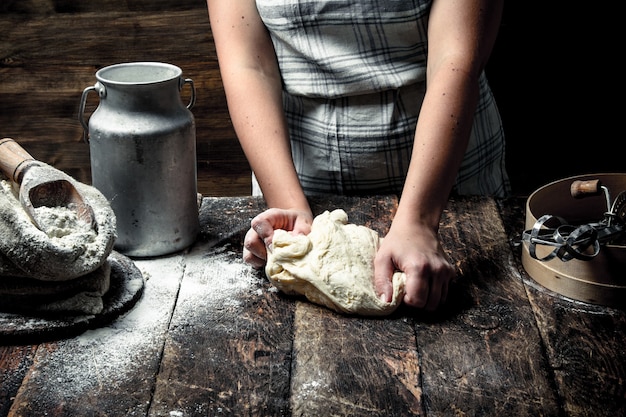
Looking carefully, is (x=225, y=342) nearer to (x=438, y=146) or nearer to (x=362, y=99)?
(x=438, y=146)

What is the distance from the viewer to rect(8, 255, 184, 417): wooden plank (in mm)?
903

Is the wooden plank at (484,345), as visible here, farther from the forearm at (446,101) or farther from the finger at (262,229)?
the finger at (262,229)

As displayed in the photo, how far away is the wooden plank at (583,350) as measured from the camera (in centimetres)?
91

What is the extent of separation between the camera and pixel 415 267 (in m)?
1.13

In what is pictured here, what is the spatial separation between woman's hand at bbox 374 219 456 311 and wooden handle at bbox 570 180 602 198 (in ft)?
0.87

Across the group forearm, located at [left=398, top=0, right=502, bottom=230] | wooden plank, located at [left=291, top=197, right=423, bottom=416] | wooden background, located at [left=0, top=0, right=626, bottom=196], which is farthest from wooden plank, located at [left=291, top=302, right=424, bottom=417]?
wooden background, located at [left=0, top=0, right=626, bottom=196]

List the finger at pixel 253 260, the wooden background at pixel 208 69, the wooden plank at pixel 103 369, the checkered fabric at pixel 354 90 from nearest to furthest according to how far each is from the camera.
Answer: the wooden plank at pixel 103 369 < the finger at pixel 253 260 < the checkered fabric at pixel 354 90 < the wooden background at pixel 208 69

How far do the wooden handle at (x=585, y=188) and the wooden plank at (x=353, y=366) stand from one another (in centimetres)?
41

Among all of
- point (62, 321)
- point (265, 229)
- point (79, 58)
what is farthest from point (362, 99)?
point (79, 58)

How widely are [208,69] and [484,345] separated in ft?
5.68

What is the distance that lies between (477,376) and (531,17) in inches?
64.2

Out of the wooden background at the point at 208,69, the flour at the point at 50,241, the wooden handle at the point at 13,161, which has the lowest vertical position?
the wooden background at the point at 208,69

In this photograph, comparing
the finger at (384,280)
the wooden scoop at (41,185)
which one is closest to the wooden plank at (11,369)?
the wooden scoop at (41,185)

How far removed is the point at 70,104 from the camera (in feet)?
8.36
